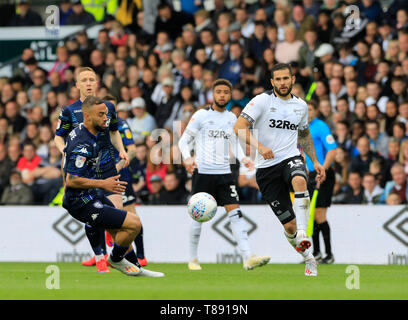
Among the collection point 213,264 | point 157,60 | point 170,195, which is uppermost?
point 157,60

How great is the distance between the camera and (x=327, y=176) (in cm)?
1438

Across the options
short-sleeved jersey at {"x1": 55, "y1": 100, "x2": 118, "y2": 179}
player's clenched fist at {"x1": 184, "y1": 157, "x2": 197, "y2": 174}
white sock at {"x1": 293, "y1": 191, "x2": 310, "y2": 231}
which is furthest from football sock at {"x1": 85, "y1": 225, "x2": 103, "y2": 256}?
white sock at {"x1": 293, "y1": 191, "x2": 310, "y2": 231}

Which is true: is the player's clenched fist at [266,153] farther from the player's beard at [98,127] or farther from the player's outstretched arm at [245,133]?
the player's beard at [98,127]

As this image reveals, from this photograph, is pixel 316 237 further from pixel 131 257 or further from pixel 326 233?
pixel 131 257

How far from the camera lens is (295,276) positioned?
11172mm

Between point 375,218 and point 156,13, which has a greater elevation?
point 156,13

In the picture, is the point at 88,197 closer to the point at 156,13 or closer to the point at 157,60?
the point at 157,60

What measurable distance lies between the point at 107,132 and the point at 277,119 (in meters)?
A: 2.06

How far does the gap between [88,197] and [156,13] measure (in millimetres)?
12561

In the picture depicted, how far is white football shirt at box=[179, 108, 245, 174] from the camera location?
13.1 meters

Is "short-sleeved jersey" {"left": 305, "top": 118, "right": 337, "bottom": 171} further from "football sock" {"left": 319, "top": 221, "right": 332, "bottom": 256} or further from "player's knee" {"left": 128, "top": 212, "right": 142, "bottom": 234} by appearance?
"player's knee" {"left": 128, "top": 212, "right": 142, "bottom": 234}

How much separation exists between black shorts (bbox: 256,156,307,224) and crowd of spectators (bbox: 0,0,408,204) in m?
3.56

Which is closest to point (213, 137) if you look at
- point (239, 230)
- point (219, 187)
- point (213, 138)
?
point (213, 138)
